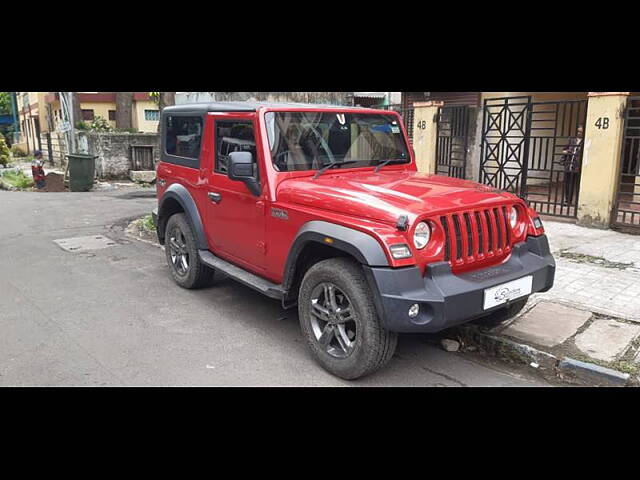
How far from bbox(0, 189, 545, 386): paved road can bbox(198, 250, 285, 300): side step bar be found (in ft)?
1.50

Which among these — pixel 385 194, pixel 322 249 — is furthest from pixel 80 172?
pixel 385 194

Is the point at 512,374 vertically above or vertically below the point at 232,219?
below

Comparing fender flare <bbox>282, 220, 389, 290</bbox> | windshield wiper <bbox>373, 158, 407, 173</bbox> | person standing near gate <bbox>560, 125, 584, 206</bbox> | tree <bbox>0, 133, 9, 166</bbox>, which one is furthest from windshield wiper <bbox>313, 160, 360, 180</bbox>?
tree <bbox>0, 133, 9, 166</bbox>

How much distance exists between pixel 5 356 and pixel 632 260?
6807 millimetres

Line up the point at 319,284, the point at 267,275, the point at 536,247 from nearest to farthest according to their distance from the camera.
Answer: the point at 319,284
the point at 536,247
the point at 267,275

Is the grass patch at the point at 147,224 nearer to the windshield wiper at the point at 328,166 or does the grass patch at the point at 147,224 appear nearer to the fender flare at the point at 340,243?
the windshield wiper at the point at 328,166

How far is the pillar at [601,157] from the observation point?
26.5ft

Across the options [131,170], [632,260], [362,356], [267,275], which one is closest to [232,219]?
[267,275]

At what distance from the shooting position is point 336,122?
4.93 m

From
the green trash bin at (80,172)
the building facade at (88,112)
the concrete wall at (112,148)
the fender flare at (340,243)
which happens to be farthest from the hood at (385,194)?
the building facade at (88,112)

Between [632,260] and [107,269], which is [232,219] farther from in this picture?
[632,260]

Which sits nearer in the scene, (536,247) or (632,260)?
(536,247)

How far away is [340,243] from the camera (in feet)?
12.2

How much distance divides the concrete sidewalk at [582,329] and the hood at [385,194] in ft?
3.96
